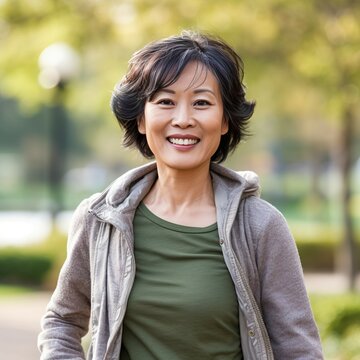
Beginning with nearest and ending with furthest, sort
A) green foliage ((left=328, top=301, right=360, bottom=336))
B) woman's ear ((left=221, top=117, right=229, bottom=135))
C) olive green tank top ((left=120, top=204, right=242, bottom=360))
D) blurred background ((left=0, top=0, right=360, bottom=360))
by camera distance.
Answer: olive green tank top ((left=120, top=204, right=242, bottom=360)) < woman's ear ((left=221, top=117, right=229, bottom=135)) < green foliage ((left=328, top=301, right=360, bottom=336)) < blurred background ((left=0, top=0, right=360, bottom=360))

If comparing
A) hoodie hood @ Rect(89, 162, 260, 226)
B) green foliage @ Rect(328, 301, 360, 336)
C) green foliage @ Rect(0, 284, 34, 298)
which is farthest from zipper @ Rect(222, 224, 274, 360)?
green foliage @ Rect(0, 284, 34, 298)

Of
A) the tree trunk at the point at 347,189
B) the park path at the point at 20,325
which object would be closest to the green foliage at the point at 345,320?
the park path at the point at 20,325

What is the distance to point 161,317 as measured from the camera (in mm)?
2736

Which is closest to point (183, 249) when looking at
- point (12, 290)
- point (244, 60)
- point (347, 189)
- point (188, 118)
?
point (188, 118)

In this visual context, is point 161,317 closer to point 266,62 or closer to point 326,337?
point 326,337

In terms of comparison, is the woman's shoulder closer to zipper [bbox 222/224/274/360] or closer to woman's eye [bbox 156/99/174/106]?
zipper [bbox 222/224/274/360]

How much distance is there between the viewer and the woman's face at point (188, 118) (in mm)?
2825

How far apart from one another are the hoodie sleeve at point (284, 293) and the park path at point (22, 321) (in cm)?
A: 674

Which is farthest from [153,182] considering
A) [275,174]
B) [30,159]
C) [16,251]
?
[30,159]

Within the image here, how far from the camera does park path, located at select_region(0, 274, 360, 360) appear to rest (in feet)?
31.7

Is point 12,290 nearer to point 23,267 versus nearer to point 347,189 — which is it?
point 23,267

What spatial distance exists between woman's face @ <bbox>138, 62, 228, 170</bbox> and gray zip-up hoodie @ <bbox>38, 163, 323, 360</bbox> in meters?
0.14

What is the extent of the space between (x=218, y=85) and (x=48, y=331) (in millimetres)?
797

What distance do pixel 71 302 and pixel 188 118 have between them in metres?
0.59
